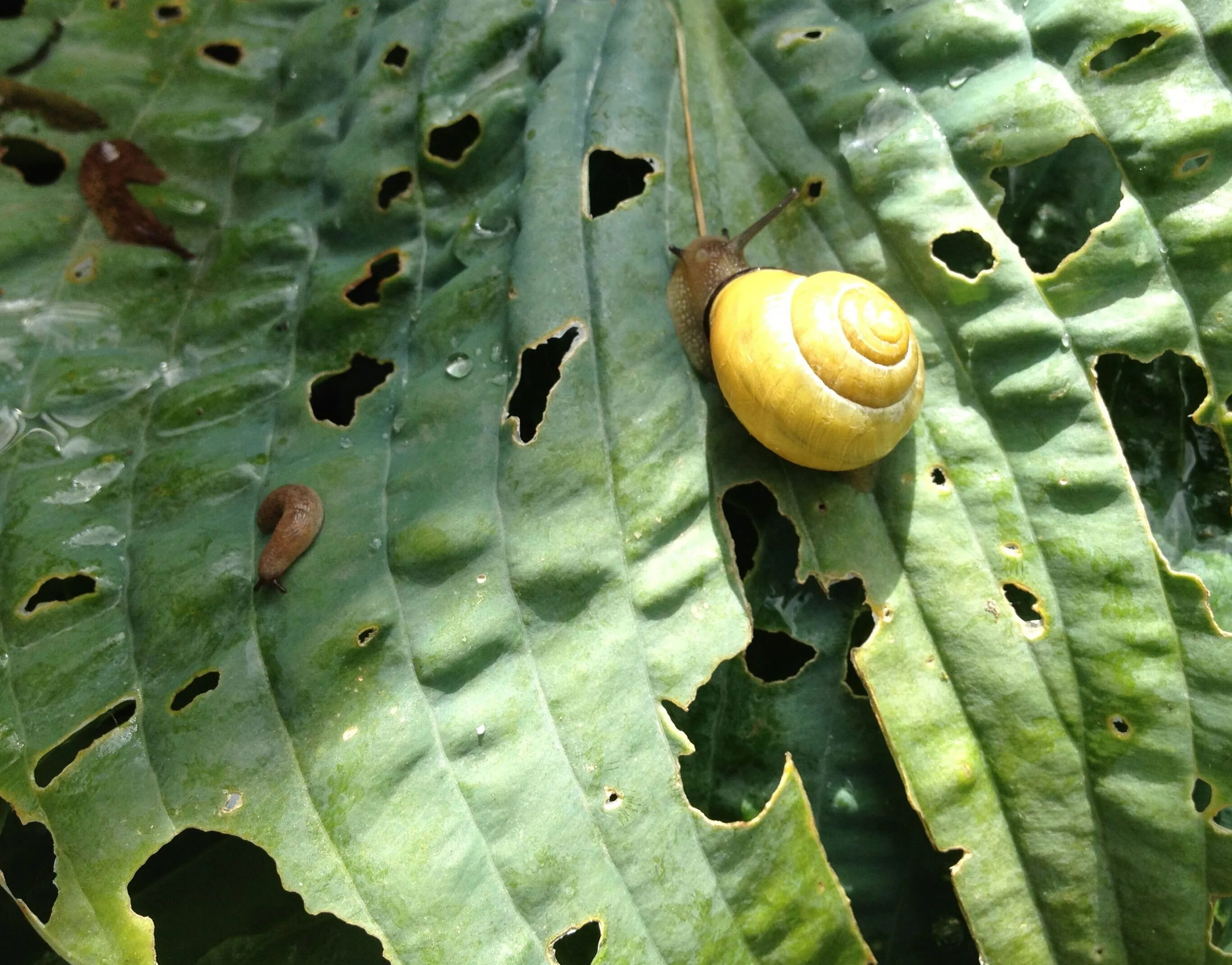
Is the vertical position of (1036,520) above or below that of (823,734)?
above

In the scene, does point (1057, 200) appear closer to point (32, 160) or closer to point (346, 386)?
point (346, 386)

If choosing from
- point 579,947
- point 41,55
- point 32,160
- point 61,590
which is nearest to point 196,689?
point 61,590

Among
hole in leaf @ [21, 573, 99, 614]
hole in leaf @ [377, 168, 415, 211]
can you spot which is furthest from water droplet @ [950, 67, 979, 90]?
hole in leaf @ [21, 573, 99, 614]

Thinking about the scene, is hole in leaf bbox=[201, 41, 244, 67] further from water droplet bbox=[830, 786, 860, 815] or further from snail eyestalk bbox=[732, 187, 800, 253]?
water droplet bbox=[830, 786, 860, 815]

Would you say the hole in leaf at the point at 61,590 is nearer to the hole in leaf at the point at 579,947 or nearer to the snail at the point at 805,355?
the hole in leaf at the point at 579,947

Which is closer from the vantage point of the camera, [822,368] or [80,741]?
[80,741]

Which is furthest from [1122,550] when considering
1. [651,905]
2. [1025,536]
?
[651,905]
